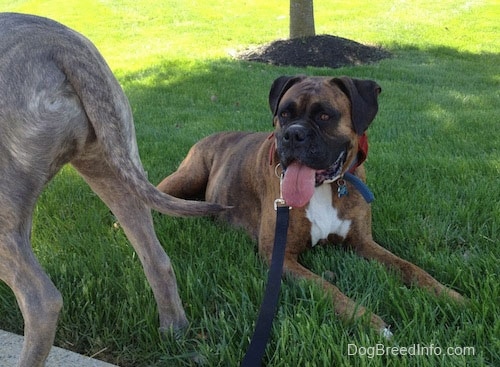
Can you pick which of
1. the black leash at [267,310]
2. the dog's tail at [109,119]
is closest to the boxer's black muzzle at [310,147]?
the black leash at [267,310]

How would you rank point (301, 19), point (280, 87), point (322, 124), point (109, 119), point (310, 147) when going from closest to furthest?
point (109, 119), point (310, 147), point (322, 124), point (280, 87), point (301, 19)

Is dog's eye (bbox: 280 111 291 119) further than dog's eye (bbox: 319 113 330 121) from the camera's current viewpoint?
Yes

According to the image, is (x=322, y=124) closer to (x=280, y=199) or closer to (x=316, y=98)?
(x=316, y=98)

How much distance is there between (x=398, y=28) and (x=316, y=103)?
14.0m

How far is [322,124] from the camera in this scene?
3482 mm

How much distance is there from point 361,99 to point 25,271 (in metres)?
2.28

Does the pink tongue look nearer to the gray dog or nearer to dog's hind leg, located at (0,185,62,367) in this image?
the gray dog

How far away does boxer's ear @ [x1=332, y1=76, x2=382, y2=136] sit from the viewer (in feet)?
11.5

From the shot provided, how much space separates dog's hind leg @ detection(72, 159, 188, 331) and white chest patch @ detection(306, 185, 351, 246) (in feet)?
3.76

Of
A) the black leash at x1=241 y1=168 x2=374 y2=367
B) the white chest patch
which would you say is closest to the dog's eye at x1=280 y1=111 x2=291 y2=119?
the white chest patch

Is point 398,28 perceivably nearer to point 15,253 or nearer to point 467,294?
point 467,294

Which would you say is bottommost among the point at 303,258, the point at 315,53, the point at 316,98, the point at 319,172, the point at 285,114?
the point at 303,258

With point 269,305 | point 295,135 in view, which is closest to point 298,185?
point 295,135

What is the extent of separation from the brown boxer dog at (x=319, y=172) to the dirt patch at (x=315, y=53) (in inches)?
287
